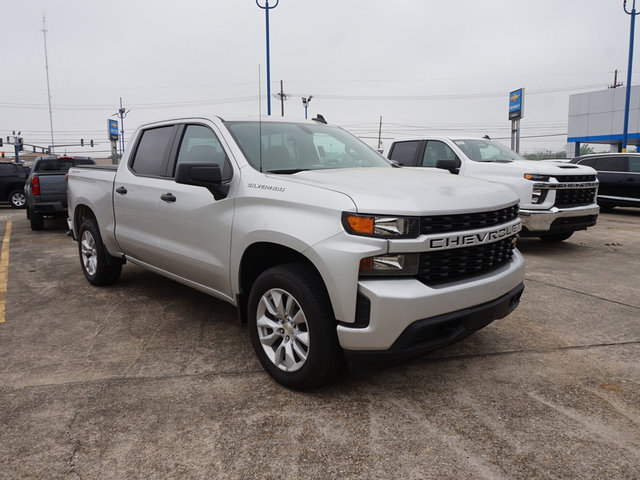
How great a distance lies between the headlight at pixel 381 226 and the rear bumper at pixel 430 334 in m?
0.49

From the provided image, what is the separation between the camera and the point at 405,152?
912 centimetres

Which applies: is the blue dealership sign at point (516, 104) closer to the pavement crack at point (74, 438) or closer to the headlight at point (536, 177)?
the headlight at point (536, 177)

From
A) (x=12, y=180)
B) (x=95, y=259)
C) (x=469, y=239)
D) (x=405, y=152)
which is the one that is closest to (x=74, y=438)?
Answer: (x=469, y=239)

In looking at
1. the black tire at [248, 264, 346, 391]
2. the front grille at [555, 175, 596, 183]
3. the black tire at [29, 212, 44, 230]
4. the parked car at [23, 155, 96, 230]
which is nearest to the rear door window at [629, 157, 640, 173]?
the front grille at [555, 175, 596, 183]

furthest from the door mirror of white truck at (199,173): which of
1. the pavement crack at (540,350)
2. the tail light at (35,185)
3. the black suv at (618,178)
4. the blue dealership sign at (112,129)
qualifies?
the blue dealership sign at (112,129)

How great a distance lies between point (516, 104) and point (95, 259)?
20144mm

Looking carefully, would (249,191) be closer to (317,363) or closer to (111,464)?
(317,363)

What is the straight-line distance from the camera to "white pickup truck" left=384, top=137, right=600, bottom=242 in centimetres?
742

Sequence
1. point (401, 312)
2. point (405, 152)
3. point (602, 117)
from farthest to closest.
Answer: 1. point (602, 117)
2. point (405, 152)
3. point (401, 312)

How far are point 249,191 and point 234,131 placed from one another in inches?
27.9

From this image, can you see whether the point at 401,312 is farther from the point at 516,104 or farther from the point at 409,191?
the point at 516,104

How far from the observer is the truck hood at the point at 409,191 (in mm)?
2734

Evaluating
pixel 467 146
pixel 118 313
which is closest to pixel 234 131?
pixel 118 313

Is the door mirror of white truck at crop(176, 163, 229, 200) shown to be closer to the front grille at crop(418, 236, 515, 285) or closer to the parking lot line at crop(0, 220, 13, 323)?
the front grille at crop(418, 236, 515, 285)
